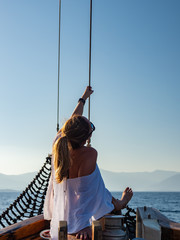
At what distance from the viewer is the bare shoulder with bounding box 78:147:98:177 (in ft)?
6.37

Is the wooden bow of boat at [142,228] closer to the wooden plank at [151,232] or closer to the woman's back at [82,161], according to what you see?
the wooden plank at [151,232]

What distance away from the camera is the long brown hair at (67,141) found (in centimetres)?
191

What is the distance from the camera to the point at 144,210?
1.78 m

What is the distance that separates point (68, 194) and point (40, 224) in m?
0.71

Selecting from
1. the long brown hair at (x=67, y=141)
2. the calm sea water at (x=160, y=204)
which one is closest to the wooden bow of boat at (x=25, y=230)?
the long brown hair at (x=67, y=141)

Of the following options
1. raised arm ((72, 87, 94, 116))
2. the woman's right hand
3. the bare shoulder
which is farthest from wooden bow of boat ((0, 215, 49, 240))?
the woman's right hand

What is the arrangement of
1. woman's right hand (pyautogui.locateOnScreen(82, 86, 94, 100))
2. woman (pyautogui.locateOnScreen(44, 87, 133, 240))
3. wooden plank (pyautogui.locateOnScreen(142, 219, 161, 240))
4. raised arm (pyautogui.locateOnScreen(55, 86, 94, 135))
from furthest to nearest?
1. woman's right hand (pyautogui.locateOnScreen(82, 86, 94, 100))
2. raised arm (pyautogui.locateOnScreen(55, 86, 94, 135))
3. woman (pyautogui.locateOnScreen(44, 87, 133, 240))
4. wooden plank (pyautogui.locateOnScreen(142, 219, 161, 240))

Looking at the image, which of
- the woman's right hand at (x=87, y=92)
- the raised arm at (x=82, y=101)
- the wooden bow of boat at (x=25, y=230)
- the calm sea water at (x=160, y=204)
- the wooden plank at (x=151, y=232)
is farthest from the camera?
the calm sea water at (x=160, y=204)

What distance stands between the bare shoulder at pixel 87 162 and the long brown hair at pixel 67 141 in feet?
0.26

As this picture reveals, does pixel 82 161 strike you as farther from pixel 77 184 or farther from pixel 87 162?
pixel 77 184

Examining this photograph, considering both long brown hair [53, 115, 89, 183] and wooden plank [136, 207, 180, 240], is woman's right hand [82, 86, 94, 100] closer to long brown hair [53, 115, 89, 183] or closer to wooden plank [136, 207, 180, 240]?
long brown hair [53, 115, 89, 183]

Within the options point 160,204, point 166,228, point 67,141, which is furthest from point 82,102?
point 160,204

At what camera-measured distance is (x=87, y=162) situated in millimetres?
1951

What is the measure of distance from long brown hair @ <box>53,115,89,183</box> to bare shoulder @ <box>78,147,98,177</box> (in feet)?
0.26
